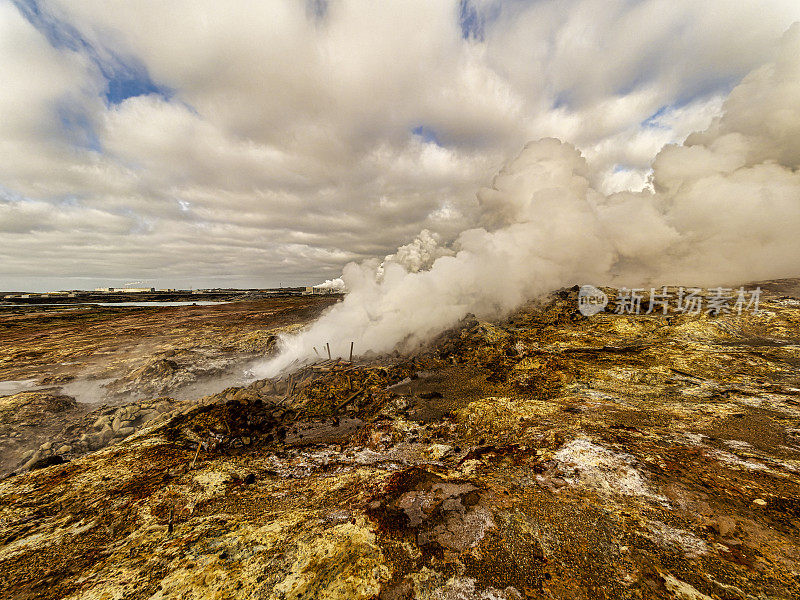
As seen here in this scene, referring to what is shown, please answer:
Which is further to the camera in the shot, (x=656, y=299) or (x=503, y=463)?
(x=656, y=299)

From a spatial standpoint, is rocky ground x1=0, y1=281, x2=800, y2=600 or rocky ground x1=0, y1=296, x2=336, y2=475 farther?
rocky ground x1=0, y1=296, x2=336, y2=475

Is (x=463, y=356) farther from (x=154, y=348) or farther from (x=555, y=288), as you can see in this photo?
(x=154, y=348)

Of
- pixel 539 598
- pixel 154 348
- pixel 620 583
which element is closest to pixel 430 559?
pixel 539 598

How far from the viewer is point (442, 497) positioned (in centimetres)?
625

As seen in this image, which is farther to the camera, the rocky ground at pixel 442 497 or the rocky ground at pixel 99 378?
the rocky ground at pixel 99 378

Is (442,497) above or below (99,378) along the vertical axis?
above

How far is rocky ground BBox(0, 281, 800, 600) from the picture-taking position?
438 cm

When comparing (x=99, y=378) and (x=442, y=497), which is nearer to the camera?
(x=442, y=497)

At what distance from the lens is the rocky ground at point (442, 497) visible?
4.38m

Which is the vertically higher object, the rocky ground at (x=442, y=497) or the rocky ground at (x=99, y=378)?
the rocky ground at (x=442, y=497)

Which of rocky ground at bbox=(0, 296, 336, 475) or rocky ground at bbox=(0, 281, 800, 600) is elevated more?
rocky ground at bbox=(0, 281, 800, 600)

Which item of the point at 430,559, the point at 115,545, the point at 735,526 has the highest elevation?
the point at 735,526

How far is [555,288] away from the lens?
1248 inches

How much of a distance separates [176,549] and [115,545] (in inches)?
54.5
